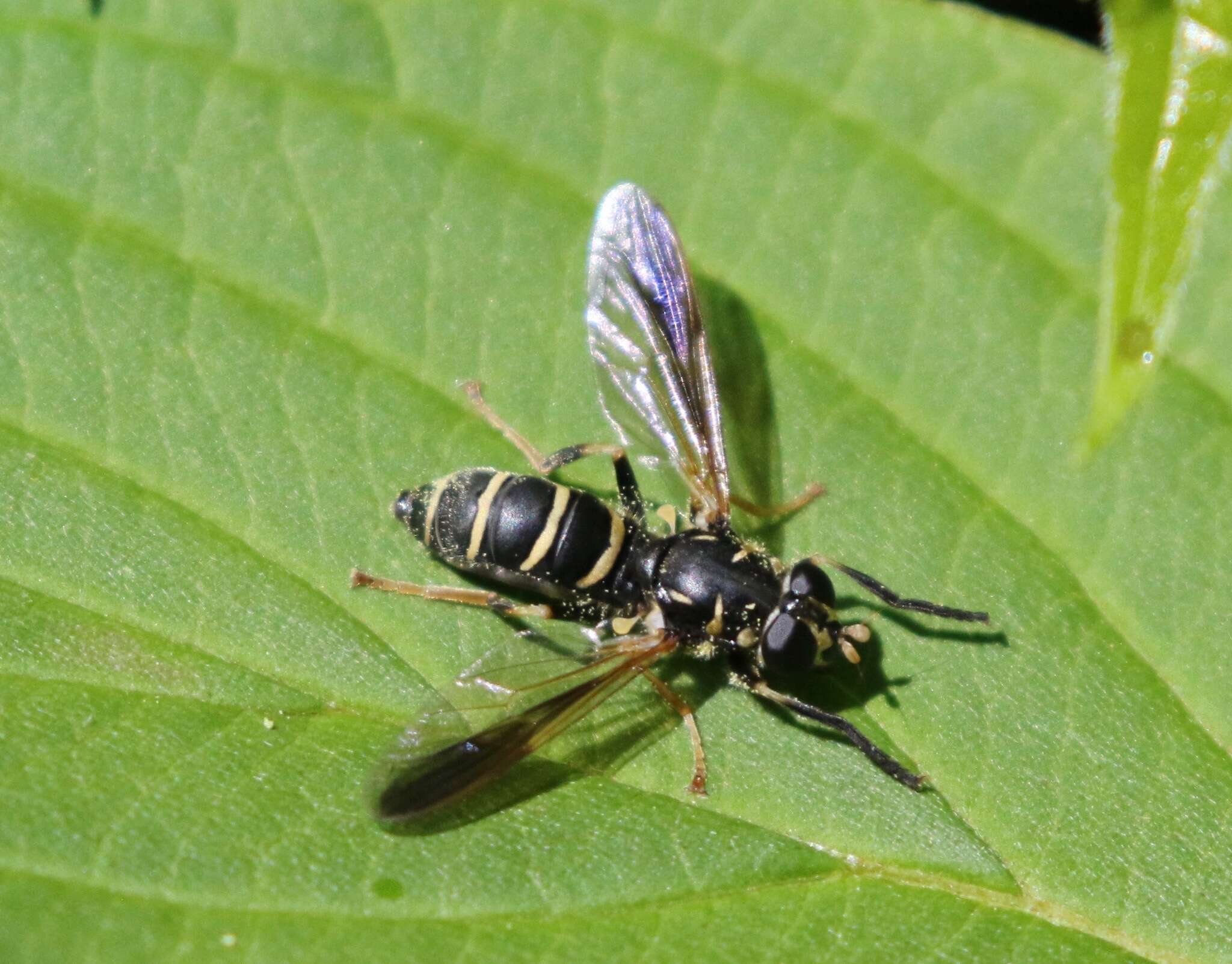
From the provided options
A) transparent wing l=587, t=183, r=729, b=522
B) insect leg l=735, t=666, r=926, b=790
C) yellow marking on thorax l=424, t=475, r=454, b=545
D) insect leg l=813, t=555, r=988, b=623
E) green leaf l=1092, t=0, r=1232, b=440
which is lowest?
insect leg l=735, t=666, r=926, b=790

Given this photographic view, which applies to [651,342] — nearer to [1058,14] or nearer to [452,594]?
[452,594]

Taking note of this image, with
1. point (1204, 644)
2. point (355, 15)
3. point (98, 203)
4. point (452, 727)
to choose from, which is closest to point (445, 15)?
point (355, 15)

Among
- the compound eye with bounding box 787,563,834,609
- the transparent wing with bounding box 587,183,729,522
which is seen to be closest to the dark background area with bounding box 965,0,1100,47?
the transparent wing with bounding box 587,183,729,522

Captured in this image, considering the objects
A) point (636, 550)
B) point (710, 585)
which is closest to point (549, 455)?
point (636, 550)

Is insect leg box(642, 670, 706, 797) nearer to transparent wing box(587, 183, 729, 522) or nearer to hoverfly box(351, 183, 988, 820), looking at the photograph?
hoverfly box(351, 183, 988, 820)

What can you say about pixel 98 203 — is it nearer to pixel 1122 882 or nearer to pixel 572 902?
pixel 572 902
